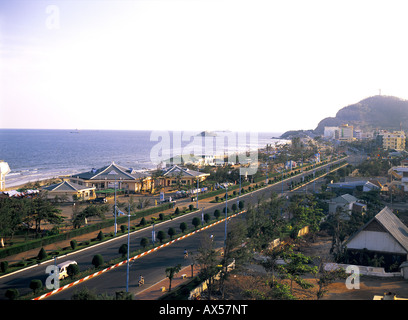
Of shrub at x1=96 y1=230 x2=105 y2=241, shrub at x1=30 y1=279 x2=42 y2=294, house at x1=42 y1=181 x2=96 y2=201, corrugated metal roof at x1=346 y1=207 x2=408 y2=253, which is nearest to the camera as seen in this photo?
shrub at x1=30 y1=279 x2=42 y2=294

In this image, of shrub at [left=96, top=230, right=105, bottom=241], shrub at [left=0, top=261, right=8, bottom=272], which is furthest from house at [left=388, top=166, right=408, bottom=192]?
shrub at [left=0, top=261, right=8, bottom=272]

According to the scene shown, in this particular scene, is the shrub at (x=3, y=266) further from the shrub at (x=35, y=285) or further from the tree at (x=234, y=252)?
the tree at (x=234, y=252)

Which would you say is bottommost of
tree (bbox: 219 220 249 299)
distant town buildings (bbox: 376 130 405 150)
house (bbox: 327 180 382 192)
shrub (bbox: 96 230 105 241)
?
shrub (bbox: 96 230 105 241)

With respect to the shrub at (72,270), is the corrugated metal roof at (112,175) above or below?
above

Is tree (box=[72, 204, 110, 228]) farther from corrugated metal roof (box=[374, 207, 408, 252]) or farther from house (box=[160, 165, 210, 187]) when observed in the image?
house (box=[160, 165, 210, 187])

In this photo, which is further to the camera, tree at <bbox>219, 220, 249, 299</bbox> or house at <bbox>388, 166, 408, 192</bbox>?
house at <bbox>388, 166, 408, 192</bbox>

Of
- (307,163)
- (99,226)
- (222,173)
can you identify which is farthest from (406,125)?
(99,226)

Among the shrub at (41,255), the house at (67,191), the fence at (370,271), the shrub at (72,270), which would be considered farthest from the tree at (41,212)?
the fence at (370,271)
